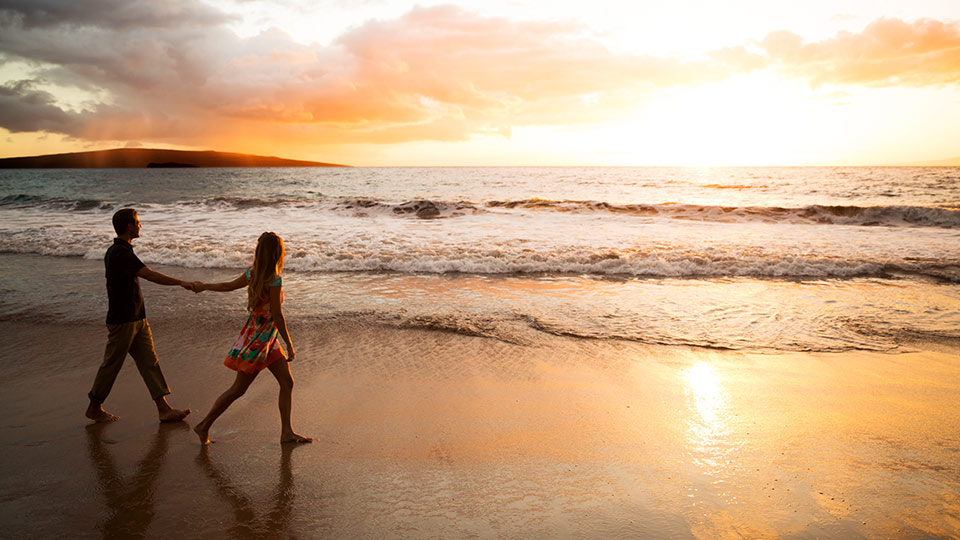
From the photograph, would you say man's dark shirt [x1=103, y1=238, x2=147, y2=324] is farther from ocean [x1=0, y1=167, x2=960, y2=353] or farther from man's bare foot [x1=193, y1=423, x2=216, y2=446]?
ocean [x1=0, y1=167, x2=960, y2=353]

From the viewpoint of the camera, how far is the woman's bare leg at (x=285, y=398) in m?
3.85

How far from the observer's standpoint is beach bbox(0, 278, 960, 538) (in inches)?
118

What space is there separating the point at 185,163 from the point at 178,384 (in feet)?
623

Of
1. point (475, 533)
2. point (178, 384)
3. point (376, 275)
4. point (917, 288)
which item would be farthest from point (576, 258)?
point (475, 533)

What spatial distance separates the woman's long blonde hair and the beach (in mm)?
1222

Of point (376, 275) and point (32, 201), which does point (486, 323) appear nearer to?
point (376, 275)

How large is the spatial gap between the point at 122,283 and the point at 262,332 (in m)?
1.42

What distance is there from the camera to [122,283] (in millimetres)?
4121

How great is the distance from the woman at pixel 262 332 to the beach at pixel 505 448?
308 mm

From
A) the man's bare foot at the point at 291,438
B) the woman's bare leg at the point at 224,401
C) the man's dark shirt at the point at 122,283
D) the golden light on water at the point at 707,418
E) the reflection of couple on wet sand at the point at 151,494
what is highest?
the man's dark shirt at the point at 122,283

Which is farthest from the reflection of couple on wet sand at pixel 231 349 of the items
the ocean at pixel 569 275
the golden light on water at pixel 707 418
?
the ocean at pixel 569 275

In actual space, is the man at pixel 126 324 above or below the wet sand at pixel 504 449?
above

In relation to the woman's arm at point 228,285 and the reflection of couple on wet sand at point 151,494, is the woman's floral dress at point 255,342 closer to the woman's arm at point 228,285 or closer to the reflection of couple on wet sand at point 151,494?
the woman's arm at point 228,285

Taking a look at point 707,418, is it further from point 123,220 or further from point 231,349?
point 123,220
